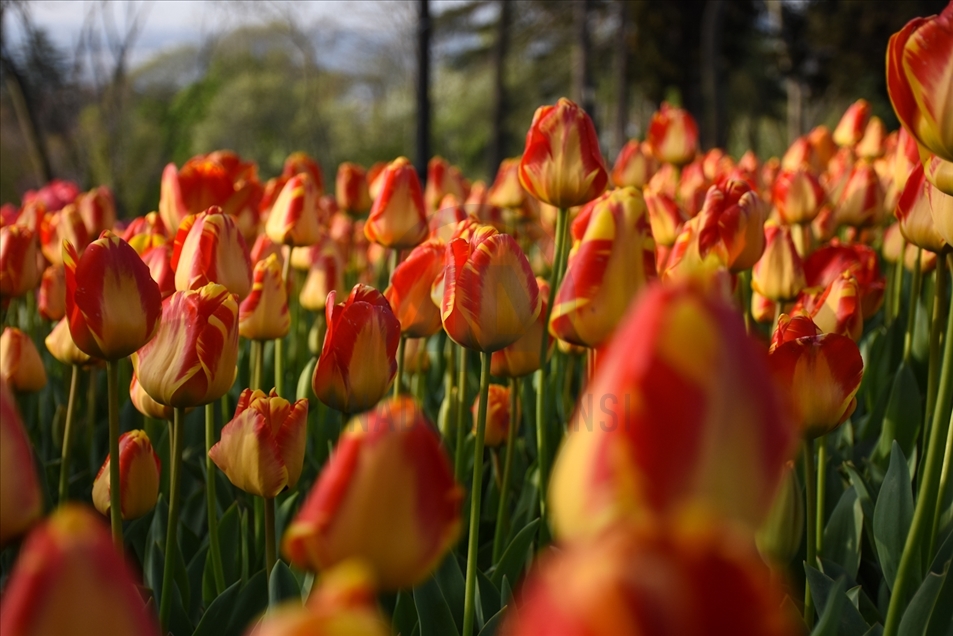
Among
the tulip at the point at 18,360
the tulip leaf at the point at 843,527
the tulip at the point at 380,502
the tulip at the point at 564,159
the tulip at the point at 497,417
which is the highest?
the tulip at the point at 564,159

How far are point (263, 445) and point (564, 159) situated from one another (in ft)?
2.18

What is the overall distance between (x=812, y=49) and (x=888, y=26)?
2183mm

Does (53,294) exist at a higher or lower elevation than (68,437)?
higher

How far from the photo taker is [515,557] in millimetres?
1301

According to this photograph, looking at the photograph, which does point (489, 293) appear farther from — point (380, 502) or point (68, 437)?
point (68, 437)

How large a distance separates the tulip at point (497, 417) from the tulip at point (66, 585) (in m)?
1.23

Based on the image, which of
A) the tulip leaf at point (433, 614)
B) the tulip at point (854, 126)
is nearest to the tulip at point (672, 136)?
the tulip at point (854, 126)

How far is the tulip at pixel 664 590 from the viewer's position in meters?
0.32

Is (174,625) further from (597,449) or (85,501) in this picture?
(597,449)

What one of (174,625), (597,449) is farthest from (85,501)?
(597,449)

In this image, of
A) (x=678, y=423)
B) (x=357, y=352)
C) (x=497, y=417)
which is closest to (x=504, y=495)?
(x=497, y=417)

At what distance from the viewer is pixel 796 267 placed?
1.77 metres

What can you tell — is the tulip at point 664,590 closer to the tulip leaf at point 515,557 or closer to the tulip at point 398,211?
the tulip leaf at point 515,557

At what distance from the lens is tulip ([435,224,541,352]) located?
106 centimetres
